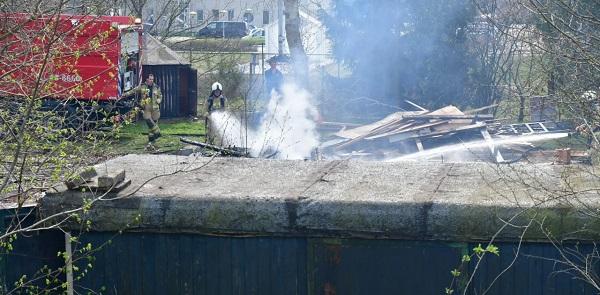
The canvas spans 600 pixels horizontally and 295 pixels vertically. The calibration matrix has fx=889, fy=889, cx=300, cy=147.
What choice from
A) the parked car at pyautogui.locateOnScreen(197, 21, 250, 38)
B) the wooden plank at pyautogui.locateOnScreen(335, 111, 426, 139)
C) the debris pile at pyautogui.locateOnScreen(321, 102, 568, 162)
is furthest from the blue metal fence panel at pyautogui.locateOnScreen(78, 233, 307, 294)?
the parked car at pyautogui.locateOnScreen(197, 21, 250, 38)

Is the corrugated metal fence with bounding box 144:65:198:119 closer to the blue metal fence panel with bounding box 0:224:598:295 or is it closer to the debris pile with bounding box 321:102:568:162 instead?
the debris pile with bounding box 321:102:568:162

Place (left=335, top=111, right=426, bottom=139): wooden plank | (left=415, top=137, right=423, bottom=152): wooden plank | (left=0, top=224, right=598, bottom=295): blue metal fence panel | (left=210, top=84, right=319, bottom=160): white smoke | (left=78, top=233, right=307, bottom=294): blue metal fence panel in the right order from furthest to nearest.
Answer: (left=335, top=111, right=426, bottom=139): wooden plank < (left=415, top=137, right=423, bottom=152): wooden plank < (left=210, top=84, right=319, bottom=160): white smoke < (left=78, top=233, right=307, bottom=294): blue metal fence panel < (left=0, top=224, right=598, bottom=295): blue metal fence panel

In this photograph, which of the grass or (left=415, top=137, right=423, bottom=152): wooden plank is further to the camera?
the grass

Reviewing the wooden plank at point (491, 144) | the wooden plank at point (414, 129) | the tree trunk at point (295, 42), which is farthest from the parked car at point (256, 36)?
the wooden plank at point (491, 144)

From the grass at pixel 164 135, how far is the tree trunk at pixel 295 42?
11.7 feet

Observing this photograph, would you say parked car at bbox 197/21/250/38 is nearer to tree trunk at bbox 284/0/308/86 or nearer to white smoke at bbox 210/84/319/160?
tree trunk at bbox 284/0/308/86

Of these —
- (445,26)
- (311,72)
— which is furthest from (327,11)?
(445,26)

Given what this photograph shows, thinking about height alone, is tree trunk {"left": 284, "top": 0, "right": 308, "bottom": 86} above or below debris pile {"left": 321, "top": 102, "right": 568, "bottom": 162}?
above

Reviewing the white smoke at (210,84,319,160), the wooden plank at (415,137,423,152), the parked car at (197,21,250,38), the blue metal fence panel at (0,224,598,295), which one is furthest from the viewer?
the parked car at (197,21,250,38)

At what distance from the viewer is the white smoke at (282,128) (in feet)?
51.8

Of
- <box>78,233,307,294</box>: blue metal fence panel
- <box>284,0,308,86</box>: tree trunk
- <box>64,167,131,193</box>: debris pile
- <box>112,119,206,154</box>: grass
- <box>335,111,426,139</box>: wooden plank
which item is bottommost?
<box>112,119,206,154</box>: grass

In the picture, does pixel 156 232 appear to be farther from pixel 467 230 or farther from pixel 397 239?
pixel 467 230

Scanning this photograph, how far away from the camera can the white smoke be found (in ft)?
51.8

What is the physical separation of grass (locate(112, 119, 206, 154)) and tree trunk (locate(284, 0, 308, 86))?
357cm
